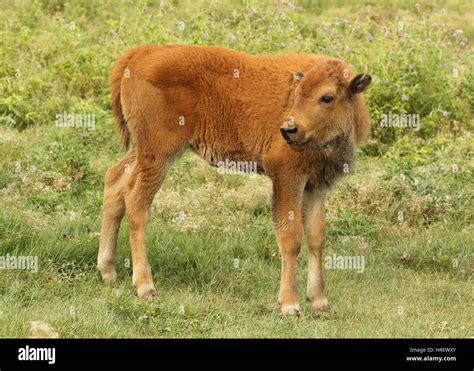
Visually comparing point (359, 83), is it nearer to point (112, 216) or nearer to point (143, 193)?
point (143, 193)

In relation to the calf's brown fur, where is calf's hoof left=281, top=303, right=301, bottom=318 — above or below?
below

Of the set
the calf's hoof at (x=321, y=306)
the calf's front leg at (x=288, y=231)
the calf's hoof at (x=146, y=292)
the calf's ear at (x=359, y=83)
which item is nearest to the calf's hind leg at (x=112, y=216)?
the calf's hoof at (x=146, y=292)

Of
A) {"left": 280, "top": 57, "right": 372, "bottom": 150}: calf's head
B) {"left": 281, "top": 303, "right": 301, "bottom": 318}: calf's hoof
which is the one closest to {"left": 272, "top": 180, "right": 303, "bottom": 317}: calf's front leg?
{"left": 281, "top": 303, "right": 301, "bottom": 318}: calf's hoof

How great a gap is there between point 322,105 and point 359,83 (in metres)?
0.36

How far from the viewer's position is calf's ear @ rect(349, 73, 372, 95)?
7.84m

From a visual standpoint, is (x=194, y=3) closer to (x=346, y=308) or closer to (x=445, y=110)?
(x=445, y=110)

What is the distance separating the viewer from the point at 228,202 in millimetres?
10484

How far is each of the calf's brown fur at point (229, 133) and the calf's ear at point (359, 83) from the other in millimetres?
99

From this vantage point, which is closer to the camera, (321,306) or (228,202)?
(321,306)

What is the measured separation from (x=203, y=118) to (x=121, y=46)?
19.2 feet

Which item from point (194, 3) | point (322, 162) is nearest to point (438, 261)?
point (322, 162)

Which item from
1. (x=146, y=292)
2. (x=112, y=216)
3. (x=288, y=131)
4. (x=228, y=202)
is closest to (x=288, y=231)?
(x=288, y=131)

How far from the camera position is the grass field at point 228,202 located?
7.92 m

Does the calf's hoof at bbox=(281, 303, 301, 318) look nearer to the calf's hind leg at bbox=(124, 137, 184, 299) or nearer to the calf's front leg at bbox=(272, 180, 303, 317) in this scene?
the calf's front leg at bbox=(272, 180, 303, 317)
